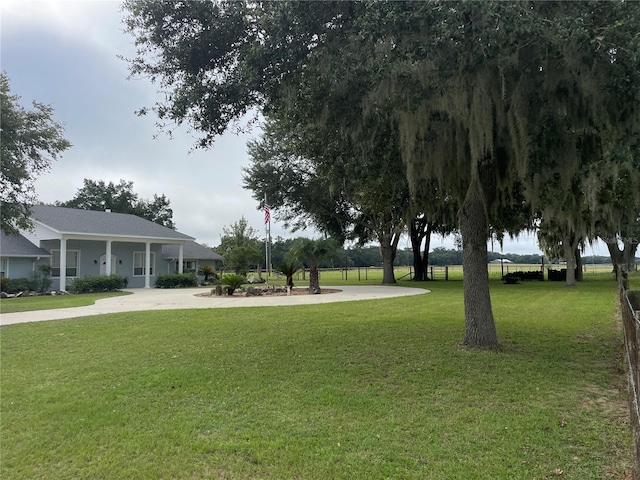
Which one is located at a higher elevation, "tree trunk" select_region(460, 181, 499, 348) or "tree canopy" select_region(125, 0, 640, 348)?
"tree canopy" select_region(125, 0, 640, 348)

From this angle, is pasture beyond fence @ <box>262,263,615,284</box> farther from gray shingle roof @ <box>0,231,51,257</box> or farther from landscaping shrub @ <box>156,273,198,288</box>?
gray shingle roof @ <box>0,231,51,257</box>

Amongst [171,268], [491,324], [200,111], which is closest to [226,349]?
[200,111]

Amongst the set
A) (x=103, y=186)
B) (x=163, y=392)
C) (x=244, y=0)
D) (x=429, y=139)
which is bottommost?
(x=163, y=392)

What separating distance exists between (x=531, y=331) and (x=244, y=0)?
271 inches

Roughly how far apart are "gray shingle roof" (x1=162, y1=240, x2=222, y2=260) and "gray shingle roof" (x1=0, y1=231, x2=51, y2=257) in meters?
6.81

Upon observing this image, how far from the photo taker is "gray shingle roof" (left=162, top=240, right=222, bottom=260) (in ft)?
88.2

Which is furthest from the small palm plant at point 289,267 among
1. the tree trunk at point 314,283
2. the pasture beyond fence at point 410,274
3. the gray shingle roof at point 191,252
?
the gray shingle roof at point 191,252

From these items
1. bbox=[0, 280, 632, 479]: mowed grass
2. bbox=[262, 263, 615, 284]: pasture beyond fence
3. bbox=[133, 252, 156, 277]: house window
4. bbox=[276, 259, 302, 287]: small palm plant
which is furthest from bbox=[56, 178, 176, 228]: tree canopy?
bbox=[0, 280, 632, 479]: mowed grass

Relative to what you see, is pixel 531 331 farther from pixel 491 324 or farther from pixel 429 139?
pixel 429 139

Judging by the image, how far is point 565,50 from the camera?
4.45 metres

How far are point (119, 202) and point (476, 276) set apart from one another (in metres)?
46.1

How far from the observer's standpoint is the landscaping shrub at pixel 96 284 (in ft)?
62.8

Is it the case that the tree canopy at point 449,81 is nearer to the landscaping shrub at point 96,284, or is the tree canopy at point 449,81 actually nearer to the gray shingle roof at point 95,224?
the landscaping shrub at point 96,284

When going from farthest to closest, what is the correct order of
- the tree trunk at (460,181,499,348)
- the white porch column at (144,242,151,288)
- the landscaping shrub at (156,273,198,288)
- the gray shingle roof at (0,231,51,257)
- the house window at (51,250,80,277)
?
the white porch column at (144,242,151,288), the landscaping shrub at (156,273,198,288), the house window at (51,250,80,277), the gray shingle roof at (0,231,51,257), the tree trunk at (460,181,499,348)
